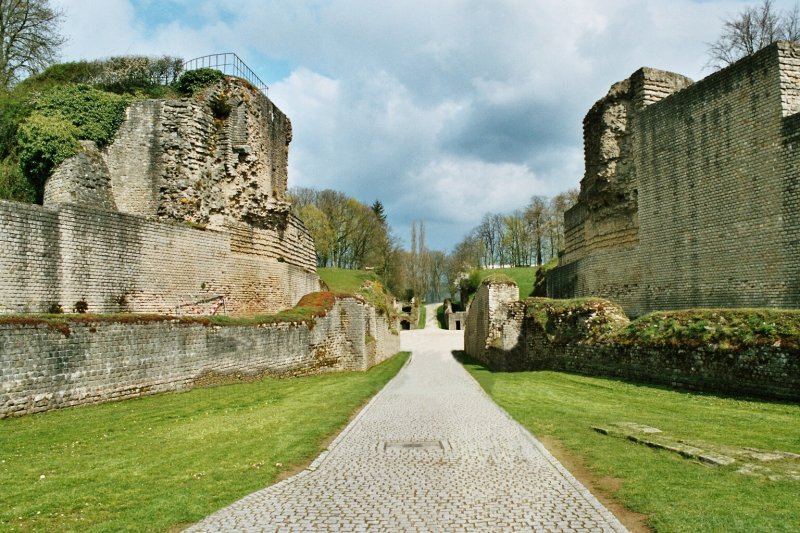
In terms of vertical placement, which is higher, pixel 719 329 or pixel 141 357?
pixel 719 329

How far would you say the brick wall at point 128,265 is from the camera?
13375 mm

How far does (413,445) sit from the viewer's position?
8156mm

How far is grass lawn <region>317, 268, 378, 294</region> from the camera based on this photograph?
146 feet

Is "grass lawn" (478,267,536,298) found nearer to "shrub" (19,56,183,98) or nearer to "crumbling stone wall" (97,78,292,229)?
"crumbling stone wall" (97,78,292,229)

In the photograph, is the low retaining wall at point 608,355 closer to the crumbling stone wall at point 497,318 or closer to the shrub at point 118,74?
the crumbling stone wall at point 497,318

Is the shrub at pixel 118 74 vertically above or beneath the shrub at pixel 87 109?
above

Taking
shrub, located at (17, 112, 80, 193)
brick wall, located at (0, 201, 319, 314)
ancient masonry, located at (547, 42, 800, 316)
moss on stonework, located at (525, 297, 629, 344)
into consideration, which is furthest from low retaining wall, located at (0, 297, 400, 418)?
ancient masonry, located at (547, 42, 800, 316)

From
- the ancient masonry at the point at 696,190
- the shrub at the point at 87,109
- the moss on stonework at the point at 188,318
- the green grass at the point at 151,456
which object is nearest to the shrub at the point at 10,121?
the shrub at the point at 87,109

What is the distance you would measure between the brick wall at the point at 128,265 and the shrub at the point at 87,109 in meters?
4.98

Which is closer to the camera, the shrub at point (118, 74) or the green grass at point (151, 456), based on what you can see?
the green grass at point (151, 456)

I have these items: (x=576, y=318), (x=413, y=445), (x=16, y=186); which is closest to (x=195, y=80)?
(x=16, y=186)

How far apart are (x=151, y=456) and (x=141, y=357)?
6001 mm

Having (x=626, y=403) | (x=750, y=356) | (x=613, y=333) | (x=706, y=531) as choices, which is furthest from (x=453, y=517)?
(x=613, y=333)

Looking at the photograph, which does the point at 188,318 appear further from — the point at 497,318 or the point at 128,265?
the point at 497,318
